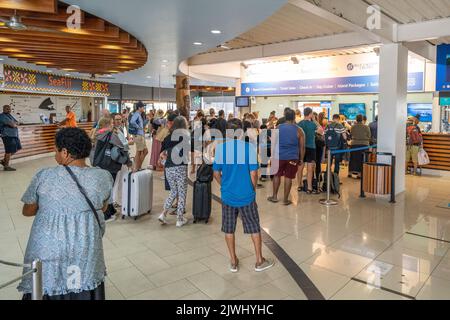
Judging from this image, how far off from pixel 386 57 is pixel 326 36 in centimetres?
157

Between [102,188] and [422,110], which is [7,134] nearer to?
[102,188]

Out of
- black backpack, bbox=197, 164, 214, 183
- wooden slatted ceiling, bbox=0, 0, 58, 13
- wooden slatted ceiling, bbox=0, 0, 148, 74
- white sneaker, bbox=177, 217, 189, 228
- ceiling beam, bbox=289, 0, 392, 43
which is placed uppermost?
ceiling beam, bbox=289, 0, 392, 43

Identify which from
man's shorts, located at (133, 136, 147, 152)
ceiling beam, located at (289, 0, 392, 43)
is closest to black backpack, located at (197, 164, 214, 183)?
ceiling beam, located at (289, 0, 392, 43)

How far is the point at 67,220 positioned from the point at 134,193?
314cm

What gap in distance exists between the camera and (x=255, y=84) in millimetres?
12227

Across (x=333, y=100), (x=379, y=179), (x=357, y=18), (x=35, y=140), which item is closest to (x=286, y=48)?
(x=357, y=18)

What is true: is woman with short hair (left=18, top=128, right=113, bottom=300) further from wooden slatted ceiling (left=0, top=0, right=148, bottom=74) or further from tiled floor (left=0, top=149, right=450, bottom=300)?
wooden slatted ceiling (left=0, top=0, right=148, bottom=74)

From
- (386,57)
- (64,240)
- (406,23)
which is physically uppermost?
(406,23)

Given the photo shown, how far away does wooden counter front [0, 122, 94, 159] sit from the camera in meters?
11.2

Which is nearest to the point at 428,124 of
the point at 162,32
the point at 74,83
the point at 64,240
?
the point at 162,32

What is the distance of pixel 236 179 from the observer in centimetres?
338

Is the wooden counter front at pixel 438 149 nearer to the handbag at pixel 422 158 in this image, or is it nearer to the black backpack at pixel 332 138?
the handbag at pixel 422 158

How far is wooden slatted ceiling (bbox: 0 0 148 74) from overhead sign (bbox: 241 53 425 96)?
482cm

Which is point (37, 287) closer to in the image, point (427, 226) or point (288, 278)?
point (288, 278)
